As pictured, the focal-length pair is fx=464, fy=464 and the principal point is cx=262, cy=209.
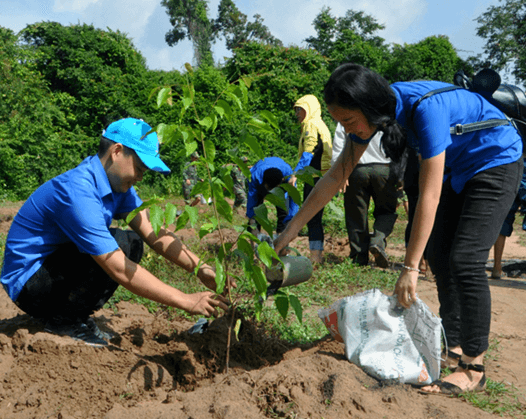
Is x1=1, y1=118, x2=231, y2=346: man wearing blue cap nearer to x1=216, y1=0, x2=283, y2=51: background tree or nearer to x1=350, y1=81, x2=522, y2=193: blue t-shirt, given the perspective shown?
x1=350, y1=81, x2=522, y2=193: blue t-shirt

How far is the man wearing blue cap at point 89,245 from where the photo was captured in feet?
7.24

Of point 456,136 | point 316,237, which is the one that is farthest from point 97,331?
point 316,237

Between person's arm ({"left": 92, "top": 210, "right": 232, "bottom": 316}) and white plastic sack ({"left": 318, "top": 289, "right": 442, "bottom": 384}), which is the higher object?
person's arm ({"left": 92, "top": 210, "right": 232, "bottom": 316})

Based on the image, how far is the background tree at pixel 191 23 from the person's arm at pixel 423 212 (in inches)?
1124

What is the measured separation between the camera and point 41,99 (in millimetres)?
11977

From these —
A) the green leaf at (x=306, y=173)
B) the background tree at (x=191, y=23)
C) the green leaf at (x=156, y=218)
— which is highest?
the background tree at (x=191, y=23)

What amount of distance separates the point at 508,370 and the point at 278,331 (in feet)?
4.24

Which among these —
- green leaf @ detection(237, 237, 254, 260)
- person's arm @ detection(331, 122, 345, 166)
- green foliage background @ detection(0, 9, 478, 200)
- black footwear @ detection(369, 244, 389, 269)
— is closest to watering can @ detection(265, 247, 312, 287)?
green leaf @ detection(237, 237, 254, 260)

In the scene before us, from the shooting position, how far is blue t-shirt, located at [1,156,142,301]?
86.2 inches

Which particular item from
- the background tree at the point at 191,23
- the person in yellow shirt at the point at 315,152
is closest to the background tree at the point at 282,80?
→ the person in yellow shirt at the point at 315,152

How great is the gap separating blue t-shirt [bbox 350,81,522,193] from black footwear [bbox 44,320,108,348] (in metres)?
1.95

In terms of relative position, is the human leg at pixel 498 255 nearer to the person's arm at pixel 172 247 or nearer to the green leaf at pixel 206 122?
the person's arm at pixel 172 247

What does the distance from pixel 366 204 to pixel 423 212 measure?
2.80 metres

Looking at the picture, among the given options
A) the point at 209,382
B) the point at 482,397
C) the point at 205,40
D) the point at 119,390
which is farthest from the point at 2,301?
the point at 205,40
